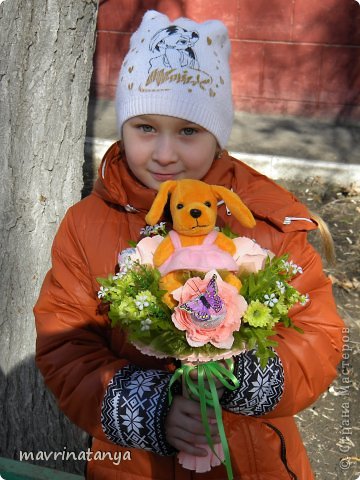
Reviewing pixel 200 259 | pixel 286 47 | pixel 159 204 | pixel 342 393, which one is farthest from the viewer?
pixel 286 47

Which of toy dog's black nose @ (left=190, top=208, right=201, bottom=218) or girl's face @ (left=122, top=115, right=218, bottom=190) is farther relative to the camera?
girl's face @ (left=122, top=115, right=218, bottom=190)

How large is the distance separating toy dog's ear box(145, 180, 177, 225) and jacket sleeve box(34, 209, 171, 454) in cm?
40

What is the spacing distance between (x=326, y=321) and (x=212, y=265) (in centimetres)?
54

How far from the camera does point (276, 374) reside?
219 cm

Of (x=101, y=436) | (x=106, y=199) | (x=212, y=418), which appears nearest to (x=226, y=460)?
(x=212, y=418)

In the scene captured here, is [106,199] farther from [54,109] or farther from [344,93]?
[344,93]

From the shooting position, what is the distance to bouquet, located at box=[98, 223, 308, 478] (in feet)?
6.44

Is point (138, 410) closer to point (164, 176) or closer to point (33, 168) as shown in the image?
point (164, 176)

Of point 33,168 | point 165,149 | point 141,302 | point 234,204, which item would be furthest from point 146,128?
point 33,168

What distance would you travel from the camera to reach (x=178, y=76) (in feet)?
7.88

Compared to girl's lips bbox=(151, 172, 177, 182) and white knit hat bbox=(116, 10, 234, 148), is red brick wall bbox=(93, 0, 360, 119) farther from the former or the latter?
girl's lips bbox=(151, 172, 177, 182)

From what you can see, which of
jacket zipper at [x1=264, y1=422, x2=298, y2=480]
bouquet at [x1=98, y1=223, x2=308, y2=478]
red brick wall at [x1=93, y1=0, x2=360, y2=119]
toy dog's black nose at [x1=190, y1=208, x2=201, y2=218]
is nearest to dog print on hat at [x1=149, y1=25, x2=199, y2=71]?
toy dog's black nose at [x1=190, y1=208, x2=201, y2=218]

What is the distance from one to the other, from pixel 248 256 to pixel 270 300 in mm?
183

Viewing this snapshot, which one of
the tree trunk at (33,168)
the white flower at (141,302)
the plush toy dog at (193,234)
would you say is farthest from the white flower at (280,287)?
the tree trunk at (33,168)
